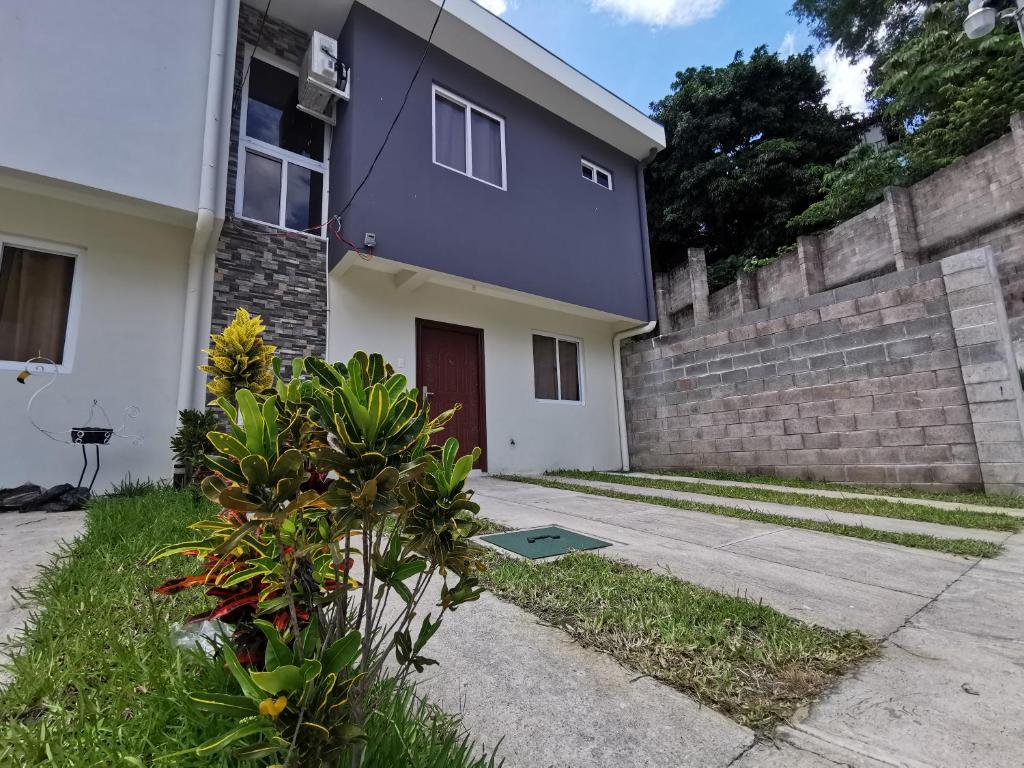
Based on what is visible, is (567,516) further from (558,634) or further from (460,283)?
(460,283)

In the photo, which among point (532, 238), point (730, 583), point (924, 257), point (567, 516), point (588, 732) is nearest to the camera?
point (588, 732)

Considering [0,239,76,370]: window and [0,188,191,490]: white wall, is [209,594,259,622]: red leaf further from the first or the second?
[0,239,76,370]: window

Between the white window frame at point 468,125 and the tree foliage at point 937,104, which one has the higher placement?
the tree foliage at point 937,104

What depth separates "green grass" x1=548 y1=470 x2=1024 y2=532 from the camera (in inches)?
133

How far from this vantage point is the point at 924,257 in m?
8.35

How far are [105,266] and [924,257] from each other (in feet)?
38.6

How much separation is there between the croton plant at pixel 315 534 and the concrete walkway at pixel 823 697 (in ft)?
1.60

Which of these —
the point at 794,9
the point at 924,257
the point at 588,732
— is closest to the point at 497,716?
the point at 588,732

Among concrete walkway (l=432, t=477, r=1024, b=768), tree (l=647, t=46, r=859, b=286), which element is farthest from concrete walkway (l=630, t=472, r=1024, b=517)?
tree (l=647, t=46, r=859, b=286)

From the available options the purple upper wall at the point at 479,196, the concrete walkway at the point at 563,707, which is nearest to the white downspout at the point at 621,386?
the purple upper wall at the point at 479,196

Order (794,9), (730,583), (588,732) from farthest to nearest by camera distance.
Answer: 1. (794,9)
2. (730,583)
3. (588,732)

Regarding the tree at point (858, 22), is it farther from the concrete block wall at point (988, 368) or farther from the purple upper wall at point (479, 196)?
the concrete block wall at point (988, 368)

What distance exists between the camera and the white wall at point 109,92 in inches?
143

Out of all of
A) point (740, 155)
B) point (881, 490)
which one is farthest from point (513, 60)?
point (740, 155)
